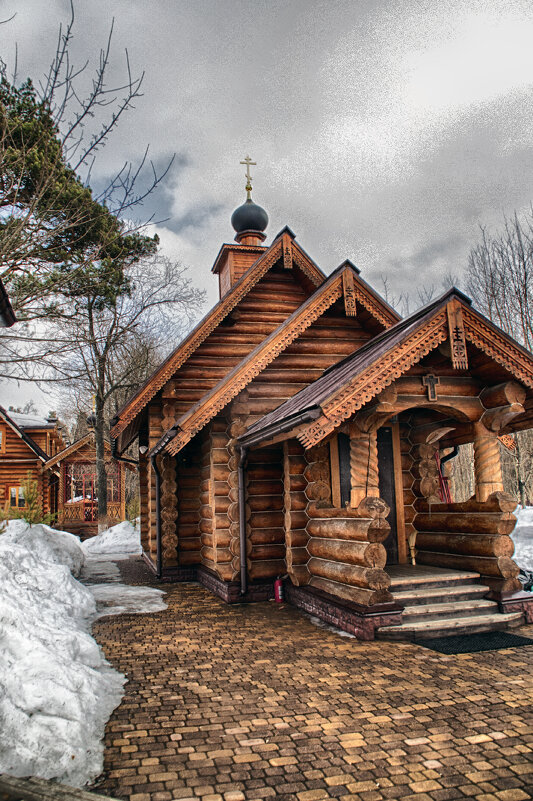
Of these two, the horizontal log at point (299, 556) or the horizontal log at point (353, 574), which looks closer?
the horizontal log at point (353, 574)

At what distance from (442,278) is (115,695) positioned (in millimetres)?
27537

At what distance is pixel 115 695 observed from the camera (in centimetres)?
513

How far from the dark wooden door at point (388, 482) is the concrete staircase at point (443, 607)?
1226 millimetres

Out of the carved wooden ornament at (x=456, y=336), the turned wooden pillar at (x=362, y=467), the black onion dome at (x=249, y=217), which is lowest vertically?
the turned wooden pillar at (x=362, y=467)

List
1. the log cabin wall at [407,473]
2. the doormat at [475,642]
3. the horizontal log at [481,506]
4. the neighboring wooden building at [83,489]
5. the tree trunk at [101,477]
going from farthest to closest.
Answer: the neighboring wooden building at [83,489]
the tree trunk at [101,477]
the log cabin wall at [407,473]
the horizontal log at [481,506]
the doormat at [475,642]

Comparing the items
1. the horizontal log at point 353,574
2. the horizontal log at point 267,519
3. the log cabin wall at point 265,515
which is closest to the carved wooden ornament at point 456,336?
the horizontal log at point 353,574

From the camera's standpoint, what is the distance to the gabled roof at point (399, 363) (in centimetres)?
675

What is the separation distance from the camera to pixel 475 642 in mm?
6707

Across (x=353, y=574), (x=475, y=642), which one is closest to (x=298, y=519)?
(x=353, y=574)

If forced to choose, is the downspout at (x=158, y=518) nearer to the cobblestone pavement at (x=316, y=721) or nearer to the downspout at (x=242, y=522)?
the downspout at (x=242, y=522)

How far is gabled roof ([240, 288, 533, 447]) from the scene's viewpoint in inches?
266

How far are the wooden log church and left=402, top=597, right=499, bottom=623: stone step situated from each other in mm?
28

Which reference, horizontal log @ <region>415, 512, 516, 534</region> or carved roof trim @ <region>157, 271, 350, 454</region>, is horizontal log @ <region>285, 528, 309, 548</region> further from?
carved roof trim @ <region>157, 271, 350, 454</region>

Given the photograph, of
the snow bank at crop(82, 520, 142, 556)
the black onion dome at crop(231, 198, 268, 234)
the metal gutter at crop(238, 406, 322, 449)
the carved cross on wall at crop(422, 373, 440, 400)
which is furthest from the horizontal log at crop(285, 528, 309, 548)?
the snow bank at crop(82, 520, 142, 556)
